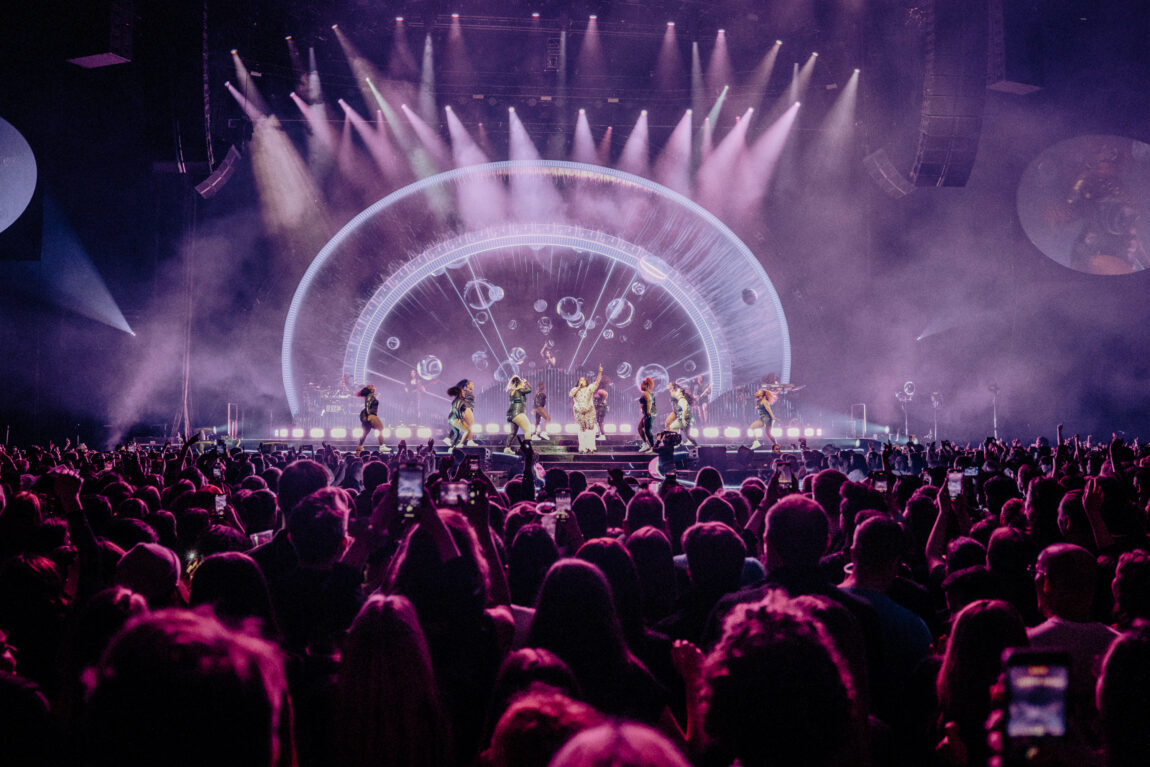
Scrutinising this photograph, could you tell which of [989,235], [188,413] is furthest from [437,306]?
[989,235]

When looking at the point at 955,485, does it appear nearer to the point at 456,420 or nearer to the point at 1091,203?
the point at 456,420

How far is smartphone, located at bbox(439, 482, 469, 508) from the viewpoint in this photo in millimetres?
3619

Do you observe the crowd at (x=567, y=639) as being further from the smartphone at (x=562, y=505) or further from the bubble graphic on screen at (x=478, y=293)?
the bubble graphic on screen at (x=478, y=293)

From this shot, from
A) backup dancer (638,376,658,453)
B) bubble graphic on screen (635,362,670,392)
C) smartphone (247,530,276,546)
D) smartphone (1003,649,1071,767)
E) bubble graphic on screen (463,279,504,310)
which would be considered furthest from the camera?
bubble graphic on screen (635,362,670,392)

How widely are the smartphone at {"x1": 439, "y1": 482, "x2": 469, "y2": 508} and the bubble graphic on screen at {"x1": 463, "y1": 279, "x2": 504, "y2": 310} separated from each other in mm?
19984

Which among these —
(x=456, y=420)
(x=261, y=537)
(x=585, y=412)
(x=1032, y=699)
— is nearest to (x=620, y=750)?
(x=1032, y=699)

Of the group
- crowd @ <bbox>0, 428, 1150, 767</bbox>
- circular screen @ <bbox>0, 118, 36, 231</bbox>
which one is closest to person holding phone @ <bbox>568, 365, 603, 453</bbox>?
circular screen @ <bbox>0, 118, 36, 231</bbox>

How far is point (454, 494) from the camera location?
364 centimetres

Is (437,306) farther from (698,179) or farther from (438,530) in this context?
(438,530)

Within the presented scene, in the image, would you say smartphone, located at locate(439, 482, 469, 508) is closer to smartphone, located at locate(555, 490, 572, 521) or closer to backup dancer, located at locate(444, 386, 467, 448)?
smartphone, located at locate(555, 490, 572, 521)

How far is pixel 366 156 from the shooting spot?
20156 millimetres

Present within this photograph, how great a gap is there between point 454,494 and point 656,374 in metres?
20.3

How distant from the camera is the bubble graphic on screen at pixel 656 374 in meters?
23.7

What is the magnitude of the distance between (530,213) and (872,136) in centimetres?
931
